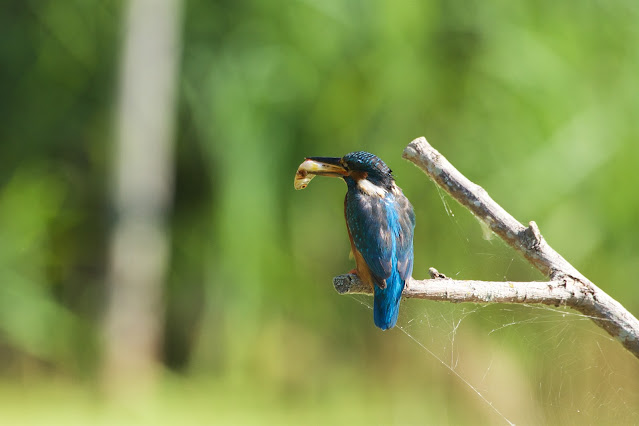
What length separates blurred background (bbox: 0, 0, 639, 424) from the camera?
4.10m

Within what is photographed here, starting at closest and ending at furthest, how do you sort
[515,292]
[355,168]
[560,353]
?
[515,292] < [560,353] < [355,168]

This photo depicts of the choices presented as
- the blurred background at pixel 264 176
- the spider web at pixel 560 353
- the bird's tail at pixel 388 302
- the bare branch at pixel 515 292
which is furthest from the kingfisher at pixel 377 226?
the blurred background at pixel 264 176

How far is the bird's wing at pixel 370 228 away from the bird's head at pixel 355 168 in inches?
1.8

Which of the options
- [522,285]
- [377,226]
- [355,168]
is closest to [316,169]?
[355,168]

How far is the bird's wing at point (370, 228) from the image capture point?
1.73m

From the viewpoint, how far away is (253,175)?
4258 mm

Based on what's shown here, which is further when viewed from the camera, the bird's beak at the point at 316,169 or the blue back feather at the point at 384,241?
the blue back feather at the point at 384,241

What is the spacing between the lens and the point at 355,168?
1733 mm

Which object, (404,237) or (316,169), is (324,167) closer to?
(316,169)

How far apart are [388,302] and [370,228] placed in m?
0.20

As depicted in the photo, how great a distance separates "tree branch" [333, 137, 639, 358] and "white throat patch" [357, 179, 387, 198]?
Result: 1.14 feet

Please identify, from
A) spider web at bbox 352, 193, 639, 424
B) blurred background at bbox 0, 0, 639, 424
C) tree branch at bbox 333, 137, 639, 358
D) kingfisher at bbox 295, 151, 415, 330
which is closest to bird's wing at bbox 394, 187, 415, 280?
kingfisher at bbox 295, 151, 415, 330

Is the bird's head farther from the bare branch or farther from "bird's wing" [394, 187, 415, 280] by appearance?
the bare branch

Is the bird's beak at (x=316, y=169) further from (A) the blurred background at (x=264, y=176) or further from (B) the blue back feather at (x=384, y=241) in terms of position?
(A) the blurred background at (x=264, y=176)
